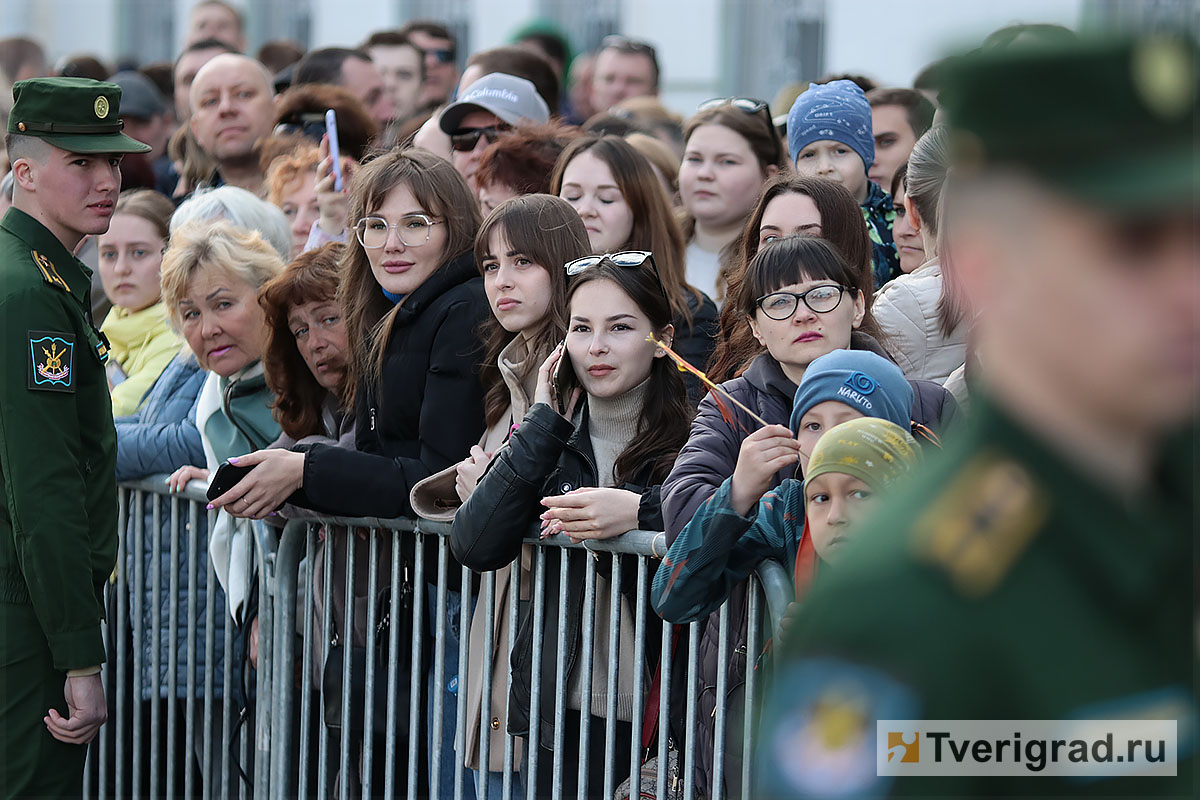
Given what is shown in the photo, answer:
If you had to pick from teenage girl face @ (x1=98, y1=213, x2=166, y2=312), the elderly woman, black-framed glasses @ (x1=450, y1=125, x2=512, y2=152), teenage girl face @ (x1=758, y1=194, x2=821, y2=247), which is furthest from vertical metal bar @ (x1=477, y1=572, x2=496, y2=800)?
teenage girl face @ (x1=98, y1=213, x2=166, y2=312)

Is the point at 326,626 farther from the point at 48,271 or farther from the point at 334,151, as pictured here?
the point at 334,151

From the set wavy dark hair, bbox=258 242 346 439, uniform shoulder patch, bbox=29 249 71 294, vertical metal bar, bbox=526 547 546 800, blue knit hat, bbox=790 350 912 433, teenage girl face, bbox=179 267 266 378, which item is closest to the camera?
blue knit hat, bbox=790 350 912 433

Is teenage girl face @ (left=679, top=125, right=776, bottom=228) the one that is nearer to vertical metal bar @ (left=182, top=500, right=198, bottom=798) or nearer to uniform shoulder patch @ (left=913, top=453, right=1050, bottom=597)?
vertical metal bar @ (left=182, top=500, right=198, bottom=798)

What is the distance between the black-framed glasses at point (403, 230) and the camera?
441 cm

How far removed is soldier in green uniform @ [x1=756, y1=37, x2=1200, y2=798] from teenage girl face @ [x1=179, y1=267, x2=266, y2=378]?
3.89 meters

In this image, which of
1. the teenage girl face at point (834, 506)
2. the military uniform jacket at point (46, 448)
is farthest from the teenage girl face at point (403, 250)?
the teenage girl face at point (834, 506)

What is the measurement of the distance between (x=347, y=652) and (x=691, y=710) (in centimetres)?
133

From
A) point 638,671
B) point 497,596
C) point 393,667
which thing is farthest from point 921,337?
point 393,667

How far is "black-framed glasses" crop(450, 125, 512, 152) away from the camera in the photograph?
579 centimetres

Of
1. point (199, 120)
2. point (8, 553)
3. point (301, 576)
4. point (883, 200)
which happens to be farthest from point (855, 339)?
point (199, 120)

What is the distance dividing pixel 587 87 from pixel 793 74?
334cm

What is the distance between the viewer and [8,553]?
401 cm

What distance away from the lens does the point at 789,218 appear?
13.7ft

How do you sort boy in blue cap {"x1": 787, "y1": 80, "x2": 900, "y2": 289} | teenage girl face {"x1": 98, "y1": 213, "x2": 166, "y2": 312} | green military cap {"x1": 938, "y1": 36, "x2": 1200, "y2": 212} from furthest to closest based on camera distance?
1. teenage girl face {"x1": 98, "y1": 213, "x2": 166, "y2": 312}
2. boy in blue cap {"x1": 787, "y1": 80, "x2": 900, "y2": 289}
3. green military cap {"x1": 938, "y1": 36, "x2": 1200, "y2": 212}
